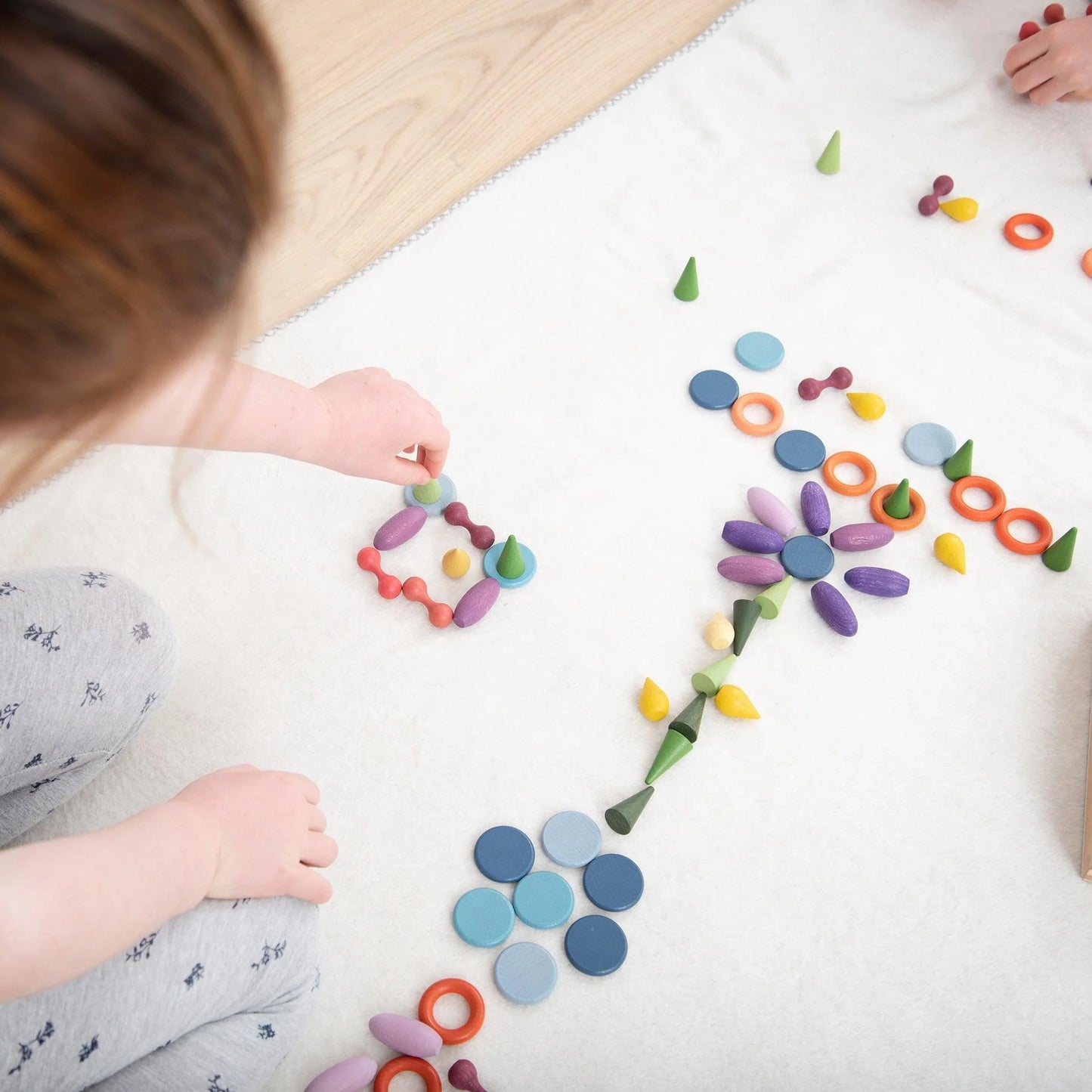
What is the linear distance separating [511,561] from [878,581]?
0.96 feet

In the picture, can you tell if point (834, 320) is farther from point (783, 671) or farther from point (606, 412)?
point (783, 671)

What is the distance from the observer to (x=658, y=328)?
103 cm

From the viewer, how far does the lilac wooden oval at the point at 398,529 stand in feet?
2.89

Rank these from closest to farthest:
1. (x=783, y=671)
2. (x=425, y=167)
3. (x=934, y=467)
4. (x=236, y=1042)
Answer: (x=236, y=1042), (x=783, y=671), (x=934, y=467), (x=425, y=167)

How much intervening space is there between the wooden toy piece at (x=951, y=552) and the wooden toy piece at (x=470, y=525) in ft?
1.21

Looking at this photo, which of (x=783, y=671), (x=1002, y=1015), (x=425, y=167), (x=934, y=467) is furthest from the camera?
(x=425, y=167)

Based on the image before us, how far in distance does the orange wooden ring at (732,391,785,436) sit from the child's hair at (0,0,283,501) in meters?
0.61

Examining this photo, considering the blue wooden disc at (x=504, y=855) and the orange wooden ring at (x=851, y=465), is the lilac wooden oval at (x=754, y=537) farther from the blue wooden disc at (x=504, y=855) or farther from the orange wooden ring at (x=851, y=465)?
the blue wooden disc at (x=504, y=855)

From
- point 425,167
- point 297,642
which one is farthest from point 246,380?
point 425,167

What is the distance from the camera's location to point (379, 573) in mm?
870

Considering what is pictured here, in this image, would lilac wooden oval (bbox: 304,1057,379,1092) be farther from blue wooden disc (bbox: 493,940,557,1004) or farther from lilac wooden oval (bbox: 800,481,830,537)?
lilac wooden oval (bbox: 800,481,830,537)

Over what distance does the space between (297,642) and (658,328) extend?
1.47 ft

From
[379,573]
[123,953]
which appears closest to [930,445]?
[379,573]

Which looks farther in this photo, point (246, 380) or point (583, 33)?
point (583, 33)
